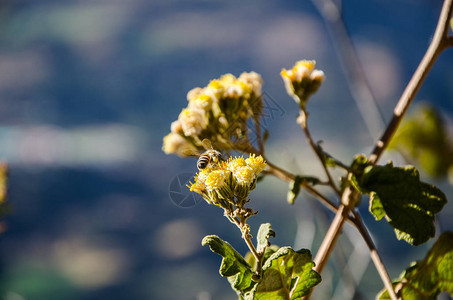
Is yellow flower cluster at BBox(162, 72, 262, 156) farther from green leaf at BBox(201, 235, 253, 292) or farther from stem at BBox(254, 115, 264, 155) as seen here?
green leaf at BBox(201, 235, 253, 292)

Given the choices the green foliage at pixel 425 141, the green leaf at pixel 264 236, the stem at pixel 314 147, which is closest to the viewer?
the green leaf at pixel 264 236

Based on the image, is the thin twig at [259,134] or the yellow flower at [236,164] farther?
the thin twig at [259,134]

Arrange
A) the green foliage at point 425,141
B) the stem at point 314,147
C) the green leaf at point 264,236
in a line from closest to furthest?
the green leaf at point 264,236
the stem at point 314,147
the green foliage at point 425,141

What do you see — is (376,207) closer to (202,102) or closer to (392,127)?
(392,127)

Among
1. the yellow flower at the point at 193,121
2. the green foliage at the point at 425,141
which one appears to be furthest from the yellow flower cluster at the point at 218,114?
the green foliage at the point at 425,141

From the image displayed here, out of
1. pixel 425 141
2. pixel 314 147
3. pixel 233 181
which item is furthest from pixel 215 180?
pixel 425 141

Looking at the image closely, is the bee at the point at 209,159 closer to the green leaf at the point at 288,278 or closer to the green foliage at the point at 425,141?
the green leaf at the point at 288,278

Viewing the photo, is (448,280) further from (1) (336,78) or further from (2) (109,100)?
(2) (109,100)
